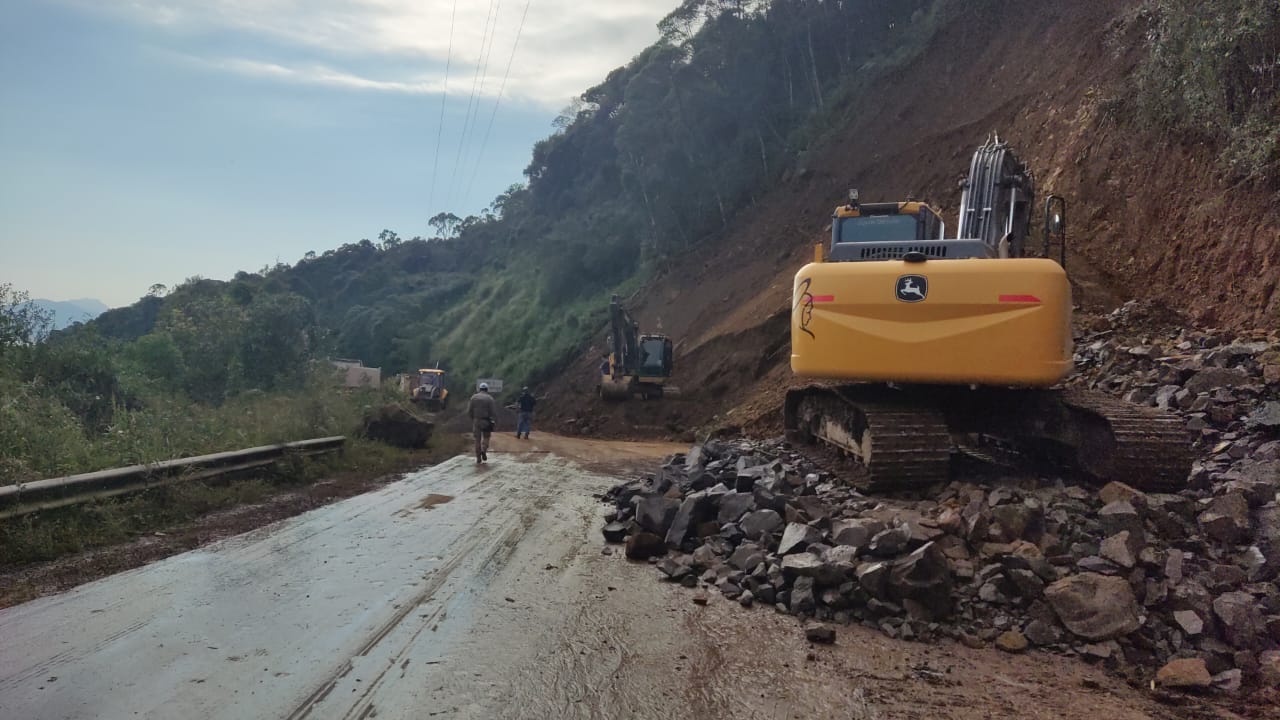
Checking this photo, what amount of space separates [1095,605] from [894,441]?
2.69 metres

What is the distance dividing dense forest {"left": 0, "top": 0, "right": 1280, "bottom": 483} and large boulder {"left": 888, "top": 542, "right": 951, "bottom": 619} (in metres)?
8.36

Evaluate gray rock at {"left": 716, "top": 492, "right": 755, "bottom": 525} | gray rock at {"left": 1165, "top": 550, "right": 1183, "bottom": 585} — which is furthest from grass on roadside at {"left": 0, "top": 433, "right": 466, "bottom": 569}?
gray rock at {"left": 1165, "top": 550, "right": 1183, "bottom": 585}

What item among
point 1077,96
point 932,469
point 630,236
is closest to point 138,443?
point 932,469

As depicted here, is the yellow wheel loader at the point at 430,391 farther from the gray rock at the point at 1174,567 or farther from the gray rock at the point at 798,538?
the gray rock at the point at 1174,567

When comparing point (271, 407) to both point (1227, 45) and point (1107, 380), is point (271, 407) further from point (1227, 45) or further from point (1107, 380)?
point (1227, 45)

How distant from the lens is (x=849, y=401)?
8.44 metres

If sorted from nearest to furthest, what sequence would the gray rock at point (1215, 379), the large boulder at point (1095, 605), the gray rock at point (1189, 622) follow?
the gray rock at point (1189, 622) < the large boulder at point (1095, 605) < the gray rock at point (1215, 379)

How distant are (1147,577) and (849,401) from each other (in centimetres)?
362

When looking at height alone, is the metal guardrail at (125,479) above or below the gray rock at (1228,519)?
below

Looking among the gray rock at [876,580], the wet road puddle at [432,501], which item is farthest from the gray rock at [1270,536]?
the wet road puddle at [432,501]

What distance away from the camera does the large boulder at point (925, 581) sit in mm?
5168

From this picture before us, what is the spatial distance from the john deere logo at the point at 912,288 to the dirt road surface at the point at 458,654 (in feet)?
11.7

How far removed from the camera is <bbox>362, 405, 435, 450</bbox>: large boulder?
17.5m

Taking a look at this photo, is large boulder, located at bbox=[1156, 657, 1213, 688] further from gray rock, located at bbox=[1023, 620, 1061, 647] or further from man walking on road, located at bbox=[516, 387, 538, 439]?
man walking on road, located at bbox=[516, 387, 538, 439]
